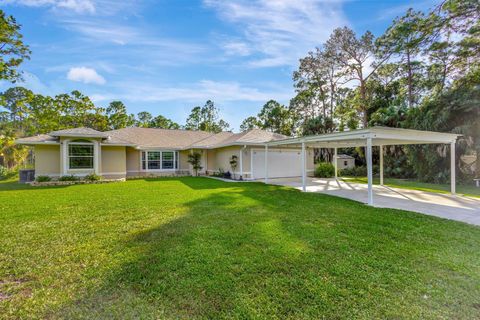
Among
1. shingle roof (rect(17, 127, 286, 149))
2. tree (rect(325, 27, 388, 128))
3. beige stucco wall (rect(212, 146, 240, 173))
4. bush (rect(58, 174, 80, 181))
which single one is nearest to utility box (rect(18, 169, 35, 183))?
shingle roof (rect(17, 127, 286, 149))

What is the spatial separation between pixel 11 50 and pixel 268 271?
14762 mm

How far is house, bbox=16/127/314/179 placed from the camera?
1484 cm

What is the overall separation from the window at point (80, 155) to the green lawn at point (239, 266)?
1000 cm

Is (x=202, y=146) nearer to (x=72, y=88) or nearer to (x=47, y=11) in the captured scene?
(x=47, y=11)

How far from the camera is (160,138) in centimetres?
2097

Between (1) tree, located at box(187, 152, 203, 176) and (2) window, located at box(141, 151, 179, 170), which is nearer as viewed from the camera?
(2) window, located at box(141, 151, 179, 170)

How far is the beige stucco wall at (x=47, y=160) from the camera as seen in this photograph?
14.8m

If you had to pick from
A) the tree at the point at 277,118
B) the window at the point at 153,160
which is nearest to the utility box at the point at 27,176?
the window at the point at 153,160

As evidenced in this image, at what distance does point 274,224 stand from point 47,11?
12.8 meters

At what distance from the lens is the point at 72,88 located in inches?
1099

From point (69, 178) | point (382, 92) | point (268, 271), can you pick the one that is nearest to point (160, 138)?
point (69, 178)

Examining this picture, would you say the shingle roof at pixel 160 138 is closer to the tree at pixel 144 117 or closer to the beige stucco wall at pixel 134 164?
the beige stucco wall at pixel 134 164

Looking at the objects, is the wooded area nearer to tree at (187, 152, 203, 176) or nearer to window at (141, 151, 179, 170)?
window at (141, 151, 179, 170)

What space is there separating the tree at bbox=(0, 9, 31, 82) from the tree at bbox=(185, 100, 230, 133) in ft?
102
